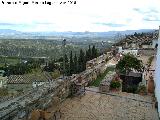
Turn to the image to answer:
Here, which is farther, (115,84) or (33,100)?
(115,84)

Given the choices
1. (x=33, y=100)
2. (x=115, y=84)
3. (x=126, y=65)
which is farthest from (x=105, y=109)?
(x=126, y=65)

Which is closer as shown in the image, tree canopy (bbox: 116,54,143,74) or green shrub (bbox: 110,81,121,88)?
green shrub (bbox: 110,81,121,88)

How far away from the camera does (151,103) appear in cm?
893

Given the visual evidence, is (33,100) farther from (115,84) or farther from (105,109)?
(115,84)

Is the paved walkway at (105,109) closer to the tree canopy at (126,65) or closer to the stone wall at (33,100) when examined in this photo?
the stone wall at (33,100)

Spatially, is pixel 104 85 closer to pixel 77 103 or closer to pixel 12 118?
pixel 77 103

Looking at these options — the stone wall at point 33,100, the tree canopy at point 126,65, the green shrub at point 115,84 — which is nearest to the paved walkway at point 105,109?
the stone wall at point 33,100

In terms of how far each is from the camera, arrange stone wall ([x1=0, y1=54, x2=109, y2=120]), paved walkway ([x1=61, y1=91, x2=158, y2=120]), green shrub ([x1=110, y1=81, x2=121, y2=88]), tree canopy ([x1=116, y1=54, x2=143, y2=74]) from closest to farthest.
A: stone wall ([x1=0, y1=54, x2=109, y2=120]) → paved walkway ([x1=61, y1=91, x2=158, y2=120]) → green shrub ([x1=110, y1=81, x2=121, y2=88]) → tree canopy ([x1=116, y1=54, x2=143, y2=74])

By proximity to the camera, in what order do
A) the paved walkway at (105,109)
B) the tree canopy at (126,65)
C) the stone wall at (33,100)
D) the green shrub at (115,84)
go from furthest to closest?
1. the tree canopy at (126,65)
2. the green shrub at (115,84)
3. the paved walkway at (105,109)
4. the stone wall at (33,100)

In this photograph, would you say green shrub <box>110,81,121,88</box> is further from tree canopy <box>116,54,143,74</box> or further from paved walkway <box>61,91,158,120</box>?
tree canopy <box>116,54,143,74</box>

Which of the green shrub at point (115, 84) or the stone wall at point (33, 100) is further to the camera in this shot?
the green shrub at point (115, 84)

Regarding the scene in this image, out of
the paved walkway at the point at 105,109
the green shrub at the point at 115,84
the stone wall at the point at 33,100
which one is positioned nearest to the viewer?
the stone wall at the point at 33,100

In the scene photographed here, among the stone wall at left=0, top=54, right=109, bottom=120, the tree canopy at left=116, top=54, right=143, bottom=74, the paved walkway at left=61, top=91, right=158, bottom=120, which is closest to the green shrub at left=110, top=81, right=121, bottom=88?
the paved walkway at left=61, top=91, right=158, bottom=120

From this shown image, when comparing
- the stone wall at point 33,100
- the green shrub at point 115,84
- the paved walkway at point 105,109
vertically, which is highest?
the stone wall at point 33,100
